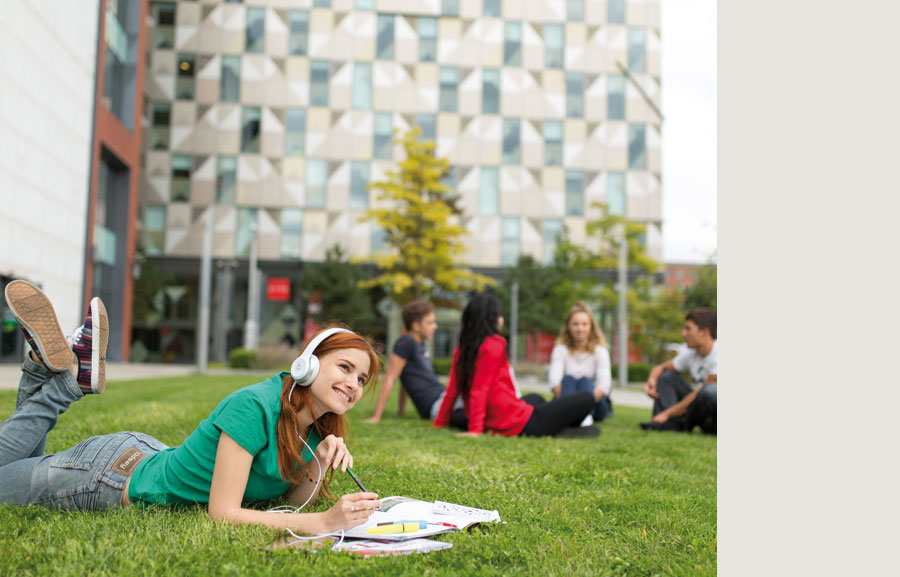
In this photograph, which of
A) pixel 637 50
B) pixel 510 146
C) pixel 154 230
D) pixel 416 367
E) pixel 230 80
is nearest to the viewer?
pixel 416 367

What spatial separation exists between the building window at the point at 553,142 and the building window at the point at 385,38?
8938 millimetres

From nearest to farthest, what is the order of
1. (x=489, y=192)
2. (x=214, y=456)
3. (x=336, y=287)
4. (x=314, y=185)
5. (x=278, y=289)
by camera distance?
1. (x=214, y=456)
2. (x=336, y=287)
3. (x=278, y=289)
4. (x=314, y=185)
5. (x=489, y=192)

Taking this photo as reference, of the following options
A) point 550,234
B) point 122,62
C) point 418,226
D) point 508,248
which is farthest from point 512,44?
point 122,62

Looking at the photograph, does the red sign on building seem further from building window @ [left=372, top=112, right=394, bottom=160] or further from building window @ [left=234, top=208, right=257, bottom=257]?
building window @ [left=372, top=112, right=394, bottom=160]

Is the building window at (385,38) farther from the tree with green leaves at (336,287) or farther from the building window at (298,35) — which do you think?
the tree with green leaves at (336,287)

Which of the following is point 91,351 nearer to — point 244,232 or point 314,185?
point 244,232

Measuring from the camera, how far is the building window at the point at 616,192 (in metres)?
38.8

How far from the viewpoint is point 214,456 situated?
2906 mm

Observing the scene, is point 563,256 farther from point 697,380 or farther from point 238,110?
point 697,380

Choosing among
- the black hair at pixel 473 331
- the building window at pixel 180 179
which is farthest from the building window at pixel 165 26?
the black hair at pixel 473 331

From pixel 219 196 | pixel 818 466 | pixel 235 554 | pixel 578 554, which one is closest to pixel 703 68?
pixel 818 466

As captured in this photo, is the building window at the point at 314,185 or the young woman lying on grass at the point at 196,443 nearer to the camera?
the young woman lying on grass at the point at 196,443

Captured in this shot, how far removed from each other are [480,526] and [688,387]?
19.7ft

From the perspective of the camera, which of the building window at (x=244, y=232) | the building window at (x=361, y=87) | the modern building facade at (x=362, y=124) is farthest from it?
the building window at (x=361, y=87)
